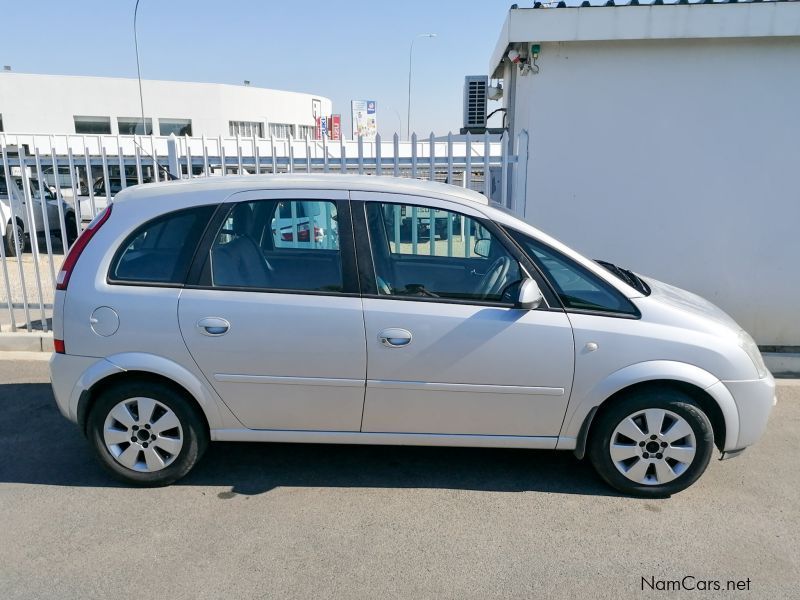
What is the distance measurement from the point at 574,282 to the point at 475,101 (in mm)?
7355

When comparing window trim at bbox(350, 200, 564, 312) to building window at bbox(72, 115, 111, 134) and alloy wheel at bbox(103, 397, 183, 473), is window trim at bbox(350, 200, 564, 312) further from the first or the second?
building window at bbox(72, 115, 111, 134)

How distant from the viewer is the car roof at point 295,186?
346 cm

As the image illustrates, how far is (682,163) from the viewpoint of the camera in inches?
231

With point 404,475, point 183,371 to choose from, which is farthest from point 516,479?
point 183,371

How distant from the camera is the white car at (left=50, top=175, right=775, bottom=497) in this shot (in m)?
3.26

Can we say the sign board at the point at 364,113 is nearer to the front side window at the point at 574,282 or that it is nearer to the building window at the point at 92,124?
the building window at the point at 92,124

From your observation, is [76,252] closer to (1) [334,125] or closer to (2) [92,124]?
(2) [92,124]

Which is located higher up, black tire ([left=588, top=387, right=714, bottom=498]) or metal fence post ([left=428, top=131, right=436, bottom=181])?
metal fence post ([left=428, top=131, right=436, bottom=181])

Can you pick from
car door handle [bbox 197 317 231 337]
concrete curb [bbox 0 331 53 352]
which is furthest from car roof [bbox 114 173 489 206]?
concrete curb [bbox 0 331 53 352]

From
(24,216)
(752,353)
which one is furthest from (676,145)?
(24,216)

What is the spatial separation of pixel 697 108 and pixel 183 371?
5156mm

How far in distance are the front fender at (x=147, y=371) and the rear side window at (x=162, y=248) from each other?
0.43m

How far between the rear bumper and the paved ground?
38 cm

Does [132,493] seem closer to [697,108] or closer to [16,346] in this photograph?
[16,346]
